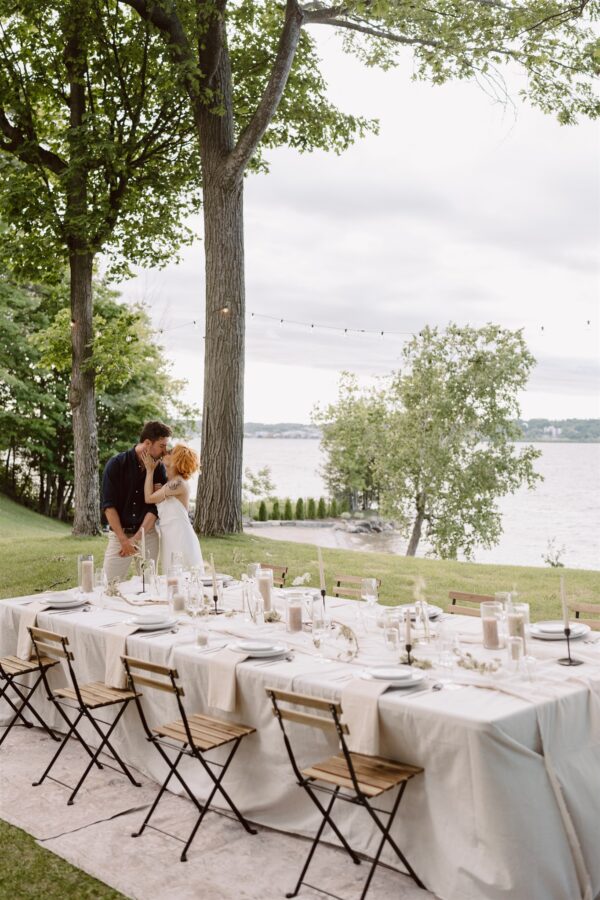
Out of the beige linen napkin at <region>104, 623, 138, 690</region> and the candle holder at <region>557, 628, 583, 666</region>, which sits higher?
the candle holder at <region>557, 628, 583, 666</region>

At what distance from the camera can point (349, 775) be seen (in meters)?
3.77

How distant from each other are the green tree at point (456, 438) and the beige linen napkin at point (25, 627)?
82.5 ft

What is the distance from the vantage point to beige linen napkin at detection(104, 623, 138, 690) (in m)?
5.17

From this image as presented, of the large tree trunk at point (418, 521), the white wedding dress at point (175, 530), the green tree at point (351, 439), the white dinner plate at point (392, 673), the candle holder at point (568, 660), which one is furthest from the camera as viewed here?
the green tree at point (351, 439)

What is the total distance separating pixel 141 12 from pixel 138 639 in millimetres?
10865

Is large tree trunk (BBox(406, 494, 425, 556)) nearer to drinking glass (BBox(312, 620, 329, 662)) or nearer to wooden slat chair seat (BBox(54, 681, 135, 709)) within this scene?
wooden slat chair seat (BBox(54, 681, 135, 709))

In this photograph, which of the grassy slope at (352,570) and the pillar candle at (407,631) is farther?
the grassy slope at (352,570)

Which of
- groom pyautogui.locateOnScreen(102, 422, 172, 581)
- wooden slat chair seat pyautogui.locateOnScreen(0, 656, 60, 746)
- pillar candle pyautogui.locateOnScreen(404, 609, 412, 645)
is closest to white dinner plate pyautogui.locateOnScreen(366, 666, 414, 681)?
pillar candle pyautogui.locateOnScreen(404, 609, 412, 645)

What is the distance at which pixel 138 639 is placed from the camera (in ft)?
16.7

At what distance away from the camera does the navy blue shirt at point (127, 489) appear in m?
7.59

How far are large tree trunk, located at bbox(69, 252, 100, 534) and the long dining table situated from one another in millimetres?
10734

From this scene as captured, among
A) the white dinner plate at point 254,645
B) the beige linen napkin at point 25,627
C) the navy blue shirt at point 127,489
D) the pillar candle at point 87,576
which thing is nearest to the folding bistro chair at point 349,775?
the white dinner plate at point 254,645

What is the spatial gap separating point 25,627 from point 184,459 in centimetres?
194

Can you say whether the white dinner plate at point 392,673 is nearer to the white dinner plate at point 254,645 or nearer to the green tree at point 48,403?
the white dinner plate at point 254,645
